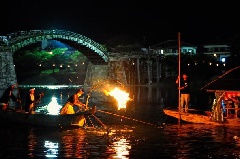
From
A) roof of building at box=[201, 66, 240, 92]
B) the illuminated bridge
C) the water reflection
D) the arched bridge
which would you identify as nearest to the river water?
the water reflection

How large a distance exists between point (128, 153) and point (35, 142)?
17.9 ft

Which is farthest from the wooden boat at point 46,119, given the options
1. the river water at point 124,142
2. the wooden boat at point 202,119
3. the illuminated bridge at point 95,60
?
the illuminated bridge at point 95,60

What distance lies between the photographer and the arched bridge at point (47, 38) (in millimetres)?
77062

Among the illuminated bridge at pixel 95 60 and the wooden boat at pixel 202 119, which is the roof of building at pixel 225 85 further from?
the illuminated bridge at pixel 95 60

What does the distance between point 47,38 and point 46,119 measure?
53593 mm

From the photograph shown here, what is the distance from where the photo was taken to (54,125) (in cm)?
2725

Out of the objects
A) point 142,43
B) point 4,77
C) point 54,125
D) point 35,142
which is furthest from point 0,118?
point 142,43

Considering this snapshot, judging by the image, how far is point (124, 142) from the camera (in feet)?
74.8

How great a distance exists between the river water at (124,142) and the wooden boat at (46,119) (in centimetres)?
38

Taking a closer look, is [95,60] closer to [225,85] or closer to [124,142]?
[225,85]

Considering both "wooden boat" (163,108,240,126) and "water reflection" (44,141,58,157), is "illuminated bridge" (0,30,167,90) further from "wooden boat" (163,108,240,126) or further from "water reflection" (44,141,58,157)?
"water reflection" (44,141,58,157)

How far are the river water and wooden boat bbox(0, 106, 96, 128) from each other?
0.38m

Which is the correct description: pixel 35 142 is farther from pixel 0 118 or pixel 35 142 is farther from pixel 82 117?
pixel 0 118

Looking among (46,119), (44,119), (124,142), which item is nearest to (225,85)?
(124,142)
